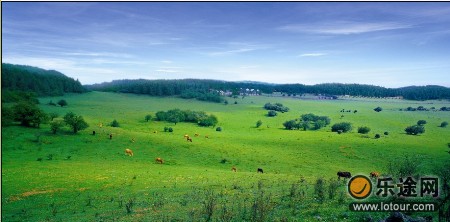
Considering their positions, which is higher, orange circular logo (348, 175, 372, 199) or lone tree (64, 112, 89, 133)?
orange circular logo (348, 175, 372, 199)

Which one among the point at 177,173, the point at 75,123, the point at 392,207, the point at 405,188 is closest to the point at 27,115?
the point at 75,123

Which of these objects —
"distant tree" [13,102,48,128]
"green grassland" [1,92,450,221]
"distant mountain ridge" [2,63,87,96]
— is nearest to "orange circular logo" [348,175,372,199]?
"green grassland" [1,92,450,221]

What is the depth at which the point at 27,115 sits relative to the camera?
55.4 m

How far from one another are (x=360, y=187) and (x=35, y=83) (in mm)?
129322

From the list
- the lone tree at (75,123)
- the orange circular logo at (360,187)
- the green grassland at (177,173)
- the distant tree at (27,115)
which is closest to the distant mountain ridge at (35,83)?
the distant tree at (27,115)

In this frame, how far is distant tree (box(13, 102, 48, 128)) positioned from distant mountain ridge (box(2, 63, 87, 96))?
43.1 meters

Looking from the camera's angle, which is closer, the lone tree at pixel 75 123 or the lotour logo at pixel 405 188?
the lotour logo at pixel 405 188

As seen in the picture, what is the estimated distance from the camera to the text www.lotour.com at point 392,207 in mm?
13688

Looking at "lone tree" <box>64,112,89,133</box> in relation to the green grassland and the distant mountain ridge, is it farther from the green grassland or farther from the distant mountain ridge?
the distant mountain ridge

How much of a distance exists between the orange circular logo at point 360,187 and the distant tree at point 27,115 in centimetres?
5639

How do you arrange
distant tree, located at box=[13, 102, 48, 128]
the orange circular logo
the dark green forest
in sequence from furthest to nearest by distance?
the dark green forest, distant tree, located at box=[13, 102, 48, 128], the orange circular logo

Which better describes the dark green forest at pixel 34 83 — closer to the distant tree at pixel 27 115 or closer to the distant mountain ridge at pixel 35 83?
the distant mountain ridge at pixel 35 83

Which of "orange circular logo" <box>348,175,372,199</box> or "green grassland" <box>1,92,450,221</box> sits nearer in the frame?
"orange circular logo" <box>348,175,372,199</box>

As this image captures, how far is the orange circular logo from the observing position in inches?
656
